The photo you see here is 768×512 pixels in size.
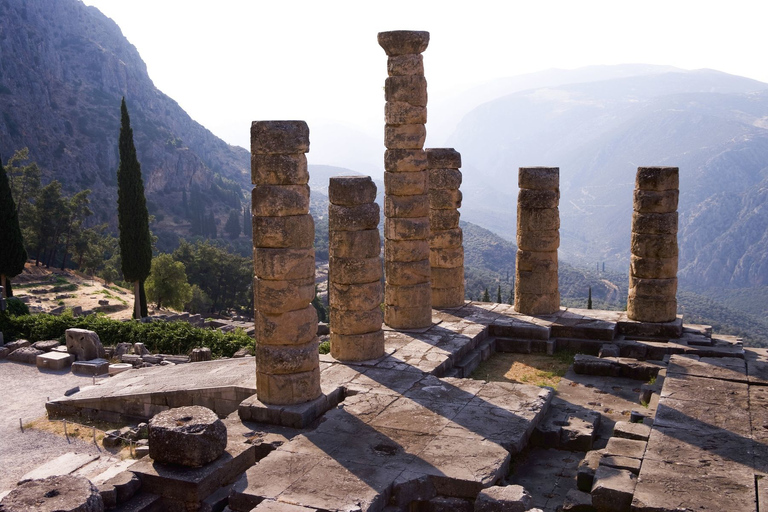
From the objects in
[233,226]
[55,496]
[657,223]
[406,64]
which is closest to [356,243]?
[406,64]

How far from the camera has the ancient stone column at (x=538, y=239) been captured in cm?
1623

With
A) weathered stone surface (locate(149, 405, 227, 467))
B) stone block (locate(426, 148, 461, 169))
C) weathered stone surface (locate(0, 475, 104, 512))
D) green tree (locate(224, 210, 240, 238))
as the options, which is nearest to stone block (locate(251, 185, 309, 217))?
weathered stone surface (locate(149, 405, 227, 467))

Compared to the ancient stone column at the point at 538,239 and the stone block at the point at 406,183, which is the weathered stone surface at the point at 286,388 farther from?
the ancient stone column at the point at 538,239

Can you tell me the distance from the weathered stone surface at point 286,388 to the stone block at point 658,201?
8917mm

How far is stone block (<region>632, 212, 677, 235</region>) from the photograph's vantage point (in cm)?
1505

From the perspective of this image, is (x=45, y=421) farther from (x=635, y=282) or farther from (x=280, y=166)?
(x=635, y=282)

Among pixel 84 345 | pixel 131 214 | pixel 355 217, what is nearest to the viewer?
pixel 355 217

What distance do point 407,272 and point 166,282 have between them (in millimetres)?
Answer: 29006

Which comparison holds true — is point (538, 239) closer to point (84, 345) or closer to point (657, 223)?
point (657, 223)

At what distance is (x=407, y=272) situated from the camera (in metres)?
14.7

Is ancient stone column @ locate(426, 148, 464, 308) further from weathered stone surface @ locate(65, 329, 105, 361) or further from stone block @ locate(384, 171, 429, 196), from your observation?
weathered stone surface @ locate(65, 329, 105, 361)

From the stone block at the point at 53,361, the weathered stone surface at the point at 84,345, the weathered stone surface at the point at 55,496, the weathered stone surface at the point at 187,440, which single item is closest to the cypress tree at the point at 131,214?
the weathered stone surface at the point at 84,345

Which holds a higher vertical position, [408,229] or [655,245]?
[408,229]

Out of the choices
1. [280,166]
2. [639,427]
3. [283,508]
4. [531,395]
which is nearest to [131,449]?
[283,508]
